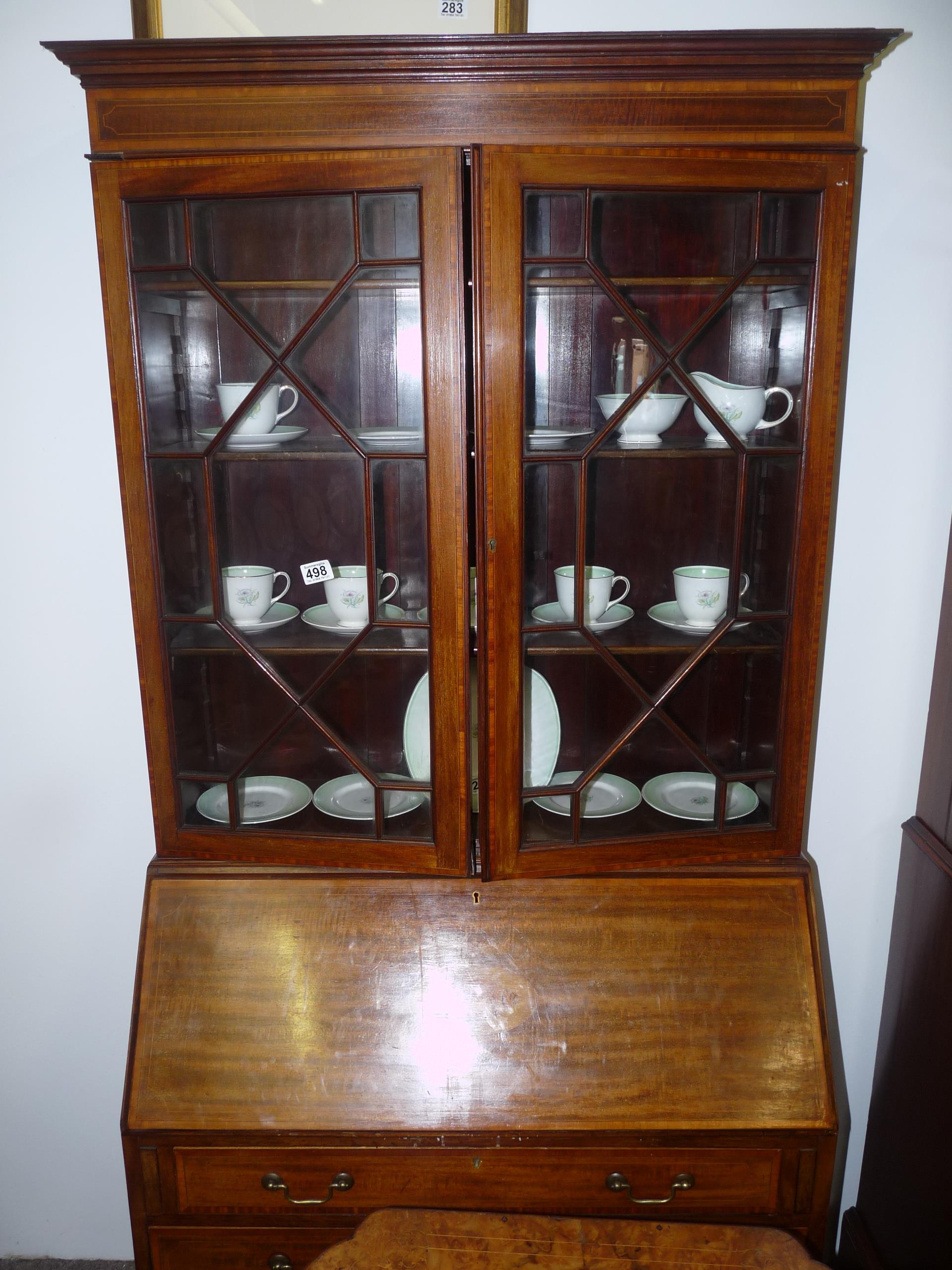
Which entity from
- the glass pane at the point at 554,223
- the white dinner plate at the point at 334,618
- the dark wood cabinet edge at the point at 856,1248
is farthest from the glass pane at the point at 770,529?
the dark wood cabinet edge at the point at 856,1248

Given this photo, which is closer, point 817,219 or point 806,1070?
point 817,219

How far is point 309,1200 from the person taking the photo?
1.20m

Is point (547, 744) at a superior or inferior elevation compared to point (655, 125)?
inferior

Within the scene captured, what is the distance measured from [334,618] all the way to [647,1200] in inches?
34.9

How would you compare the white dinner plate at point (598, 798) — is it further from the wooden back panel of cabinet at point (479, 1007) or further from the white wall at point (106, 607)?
the white wall at point (106, 607)

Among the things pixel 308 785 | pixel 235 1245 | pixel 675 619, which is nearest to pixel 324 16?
pixel 675 619

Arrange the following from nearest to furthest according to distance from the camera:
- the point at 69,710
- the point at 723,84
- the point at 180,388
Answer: the point at 723,84
the point at 180,388
the point at 69,710

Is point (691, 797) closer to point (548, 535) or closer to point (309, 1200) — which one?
point (548, 535)

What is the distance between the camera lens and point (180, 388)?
1.14 meters

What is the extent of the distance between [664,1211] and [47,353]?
1.51 metres

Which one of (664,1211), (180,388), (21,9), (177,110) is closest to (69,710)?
(180,388)

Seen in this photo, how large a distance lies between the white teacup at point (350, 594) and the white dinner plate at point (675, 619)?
0.38 meters

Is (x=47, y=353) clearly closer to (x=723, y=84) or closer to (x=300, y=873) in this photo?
(x=300, y=873)

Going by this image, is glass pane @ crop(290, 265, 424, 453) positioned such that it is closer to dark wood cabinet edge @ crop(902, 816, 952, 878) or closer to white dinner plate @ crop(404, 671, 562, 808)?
white dinner plate @ crop(404, 671, 562, 808)
